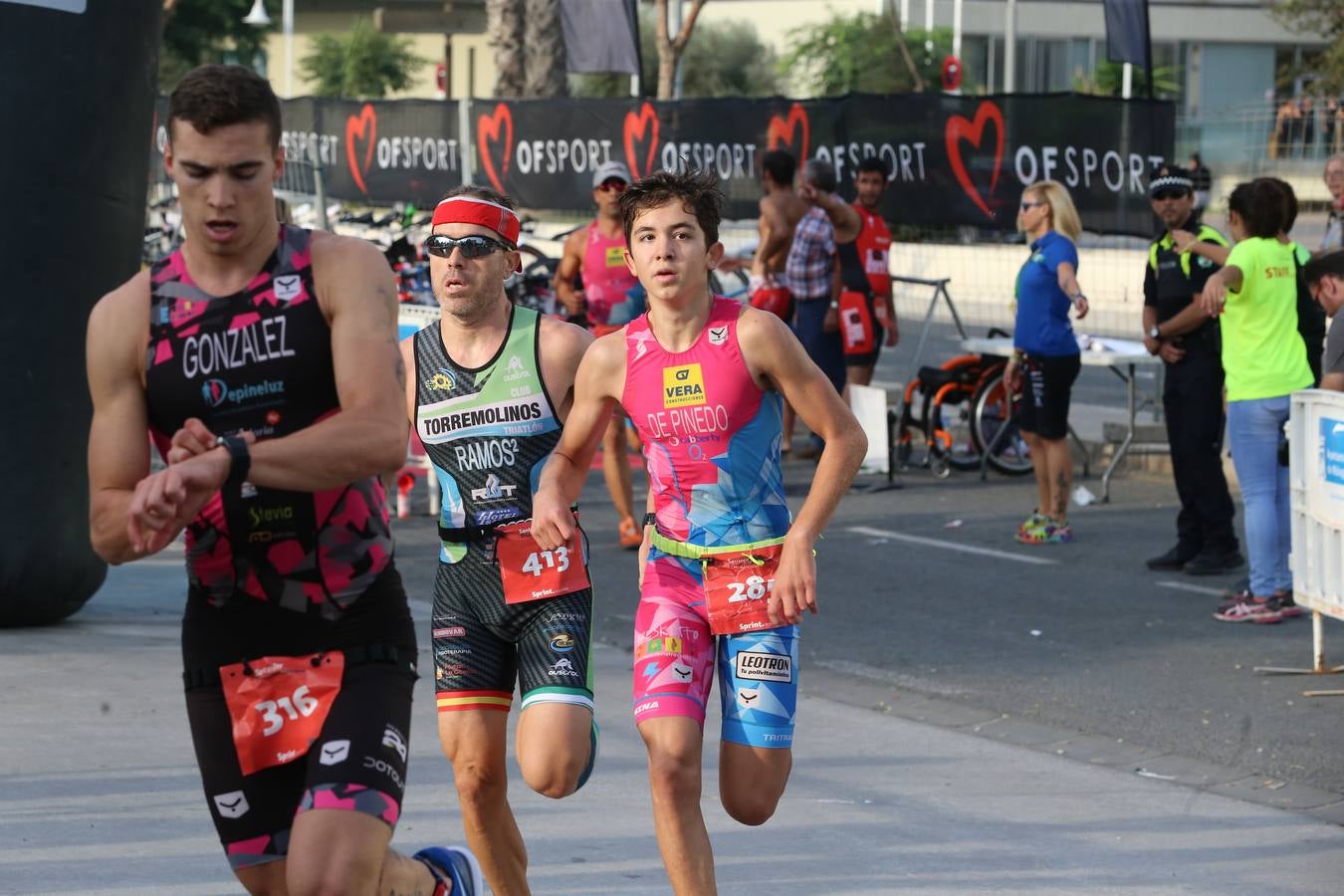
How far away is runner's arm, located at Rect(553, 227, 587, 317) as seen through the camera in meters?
12.2

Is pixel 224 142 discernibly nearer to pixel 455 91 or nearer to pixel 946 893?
pixel 946 893

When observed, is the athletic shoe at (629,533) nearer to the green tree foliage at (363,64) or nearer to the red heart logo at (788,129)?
the red heart logo at (788,129)

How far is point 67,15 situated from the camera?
7855 mm

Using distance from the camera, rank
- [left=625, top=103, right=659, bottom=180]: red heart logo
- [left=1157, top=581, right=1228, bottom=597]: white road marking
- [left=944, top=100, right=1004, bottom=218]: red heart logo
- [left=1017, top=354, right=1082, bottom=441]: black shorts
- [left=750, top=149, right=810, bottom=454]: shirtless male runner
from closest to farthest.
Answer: [left=1157, top=581, right=1228, bottom=597]: white road marking < [left=1017, top=354, right=1082, bottom=441]: black shorts < [left=750, top=149, right=810, bottom=454]: shirtless male runner < [left=944, top=100, right=1004, bottom=218]: red heart logo < [left=625, top=103, right=659, bottom=180]: red heart logo

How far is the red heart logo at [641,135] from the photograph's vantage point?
16672 millimetres

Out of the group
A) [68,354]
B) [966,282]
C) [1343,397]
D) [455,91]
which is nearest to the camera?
[1343,397]

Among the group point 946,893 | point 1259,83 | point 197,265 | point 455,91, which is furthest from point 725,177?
point 455,91

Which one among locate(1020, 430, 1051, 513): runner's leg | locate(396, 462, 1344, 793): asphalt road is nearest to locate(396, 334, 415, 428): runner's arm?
locate(396, 462, 1344, 793): asphalt road

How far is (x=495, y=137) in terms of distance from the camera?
1808 cm

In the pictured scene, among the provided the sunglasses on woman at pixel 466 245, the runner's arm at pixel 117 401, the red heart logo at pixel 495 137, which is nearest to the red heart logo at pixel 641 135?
the red heart logo at pixel 495 137

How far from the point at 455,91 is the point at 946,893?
73.2 metres

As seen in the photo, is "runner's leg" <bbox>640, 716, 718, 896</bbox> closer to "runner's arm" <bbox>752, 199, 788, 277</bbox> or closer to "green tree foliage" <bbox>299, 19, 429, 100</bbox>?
"runner's arm" <bbox>752, 199, 788, 277</bbox>

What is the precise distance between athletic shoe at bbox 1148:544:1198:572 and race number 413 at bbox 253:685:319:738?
7547 mm

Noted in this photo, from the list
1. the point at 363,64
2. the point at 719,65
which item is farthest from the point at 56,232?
the point at 363,64
